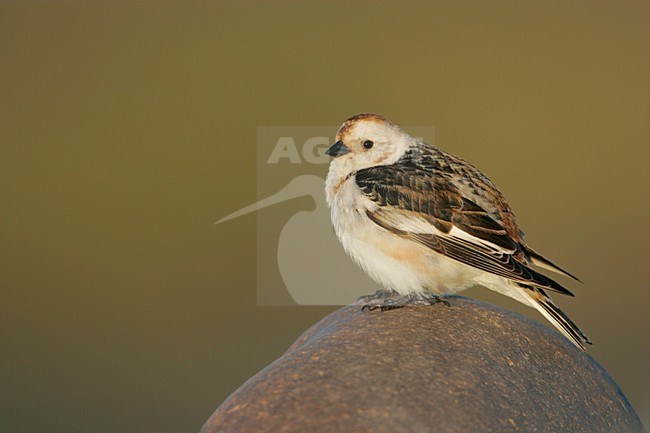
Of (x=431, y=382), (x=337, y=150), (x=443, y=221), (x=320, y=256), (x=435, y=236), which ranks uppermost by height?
(x=337, y=150)

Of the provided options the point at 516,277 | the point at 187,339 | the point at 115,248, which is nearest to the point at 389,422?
the point at 516,277

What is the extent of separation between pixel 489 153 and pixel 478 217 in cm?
1322

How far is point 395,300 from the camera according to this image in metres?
8.36

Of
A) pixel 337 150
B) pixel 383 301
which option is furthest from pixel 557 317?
pixel 337 150

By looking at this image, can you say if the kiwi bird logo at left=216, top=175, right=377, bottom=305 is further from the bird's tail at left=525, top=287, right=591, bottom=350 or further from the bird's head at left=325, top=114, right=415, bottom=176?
the bird's tail at left=525, top=287, right=591, bottom=350

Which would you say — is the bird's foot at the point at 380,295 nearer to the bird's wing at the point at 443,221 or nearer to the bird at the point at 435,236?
the bird at the point at 435,236

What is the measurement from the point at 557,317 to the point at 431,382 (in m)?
1.67

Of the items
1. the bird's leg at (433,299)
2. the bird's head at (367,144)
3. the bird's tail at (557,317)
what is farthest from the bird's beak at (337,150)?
the bird's tail at (557,317)

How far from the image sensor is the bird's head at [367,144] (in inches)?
344

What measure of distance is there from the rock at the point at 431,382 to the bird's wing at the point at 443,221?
1.43 ft

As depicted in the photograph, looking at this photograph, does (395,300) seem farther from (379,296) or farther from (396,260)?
(396,260)

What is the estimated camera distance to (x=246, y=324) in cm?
1623

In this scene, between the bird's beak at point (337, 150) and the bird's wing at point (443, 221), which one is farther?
the bird's beak at point (337, 150)

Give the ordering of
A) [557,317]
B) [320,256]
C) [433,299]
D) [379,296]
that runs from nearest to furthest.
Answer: [557,317] → [433,299] → [379,296] → [320,256]
